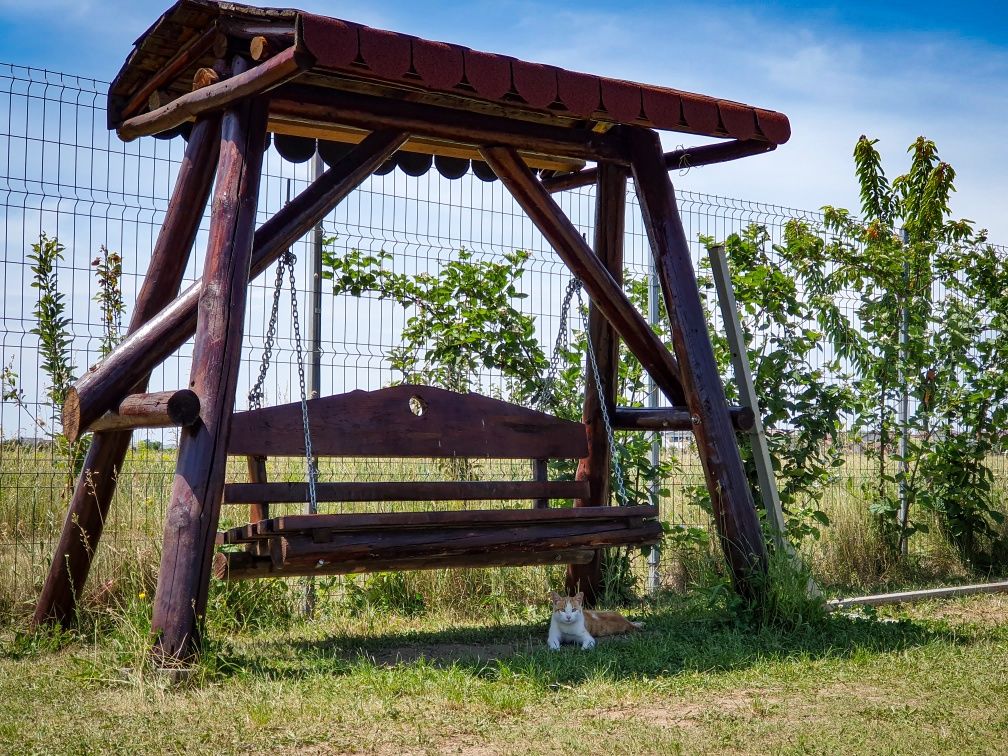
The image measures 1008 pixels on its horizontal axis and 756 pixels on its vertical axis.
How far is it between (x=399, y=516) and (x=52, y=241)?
9.10 feet

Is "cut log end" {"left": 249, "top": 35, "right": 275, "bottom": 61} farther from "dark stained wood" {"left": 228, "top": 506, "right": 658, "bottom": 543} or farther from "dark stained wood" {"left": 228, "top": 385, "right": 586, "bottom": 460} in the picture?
"dark stained wood" {"left": 228, "top": 506, "right": 658, "bottom": 543}

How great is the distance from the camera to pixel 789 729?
362 cm

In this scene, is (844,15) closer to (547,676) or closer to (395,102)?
(395,102)

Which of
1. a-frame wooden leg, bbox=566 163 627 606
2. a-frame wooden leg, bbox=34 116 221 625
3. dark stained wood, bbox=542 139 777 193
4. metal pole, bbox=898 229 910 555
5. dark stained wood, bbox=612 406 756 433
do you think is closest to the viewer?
a-frame wooden leg, bbox=34 116 221 625

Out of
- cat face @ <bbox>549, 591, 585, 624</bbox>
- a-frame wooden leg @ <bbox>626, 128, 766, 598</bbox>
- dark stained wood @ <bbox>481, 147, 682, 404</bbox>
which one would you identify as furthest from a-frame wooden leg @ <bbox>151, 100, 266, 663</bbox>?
a-frame wooden leg @ <bbox>626, 128, 766, 598</bbox>

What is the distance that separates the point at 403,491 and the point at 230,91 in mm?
2255

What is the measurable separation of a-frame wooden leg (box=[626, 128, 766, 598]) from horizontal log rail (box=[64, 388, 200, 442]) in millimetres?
2753

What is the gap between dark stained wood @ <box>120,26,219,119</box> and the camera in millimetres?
4926

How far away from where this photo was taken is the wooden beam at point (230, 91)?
14.4 ft

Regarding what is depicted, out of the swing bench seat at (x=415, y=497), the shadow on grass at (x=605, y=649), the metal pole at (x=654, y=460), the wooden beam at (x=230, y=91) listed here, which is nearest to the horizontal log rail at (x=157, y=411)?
the swing bench seat at (x=415, y=497)

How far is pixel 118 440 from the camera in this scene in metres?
5.18

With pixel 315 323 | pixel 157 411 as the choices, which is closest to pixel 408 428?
pixel 315 323

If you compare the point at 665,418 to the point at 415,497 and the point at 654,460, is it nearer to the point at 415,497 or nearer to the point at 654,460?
the point at 654,460

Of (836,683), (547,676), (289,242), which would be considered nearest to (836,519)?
(836,683)
